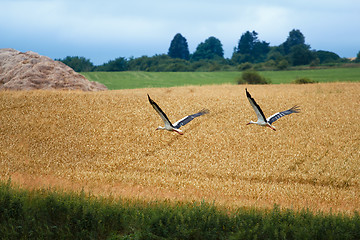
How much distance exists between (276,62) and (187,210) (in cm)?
7122

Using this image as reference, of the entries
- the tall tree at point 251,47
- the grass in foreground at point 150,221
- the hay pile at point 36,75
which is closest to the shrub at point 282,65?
the tall tree at point 251,47

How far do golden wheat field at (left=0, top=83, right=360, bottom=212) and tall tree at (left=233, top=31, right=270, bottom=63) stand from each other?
6254cm

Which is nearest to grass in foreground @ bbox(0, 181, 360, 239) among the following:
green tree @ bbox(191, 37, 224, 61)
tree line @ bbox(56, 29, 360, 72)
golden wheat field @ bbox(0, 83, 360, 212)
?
golden wheat field @ bbox(0, 83, 360, 212)

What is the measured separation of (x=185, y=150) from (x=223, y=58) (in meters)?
74.5

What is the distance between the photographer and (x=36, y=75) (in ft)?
96.6

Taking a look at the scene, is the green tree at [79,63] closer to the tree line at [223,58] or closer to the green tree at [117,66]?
the tree line at [223,58]

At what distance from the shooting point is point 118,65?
8019cm

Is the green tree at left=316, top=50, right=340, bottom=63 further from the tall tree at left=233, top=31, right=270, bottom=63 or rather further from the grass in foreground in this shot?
the grass in foreground

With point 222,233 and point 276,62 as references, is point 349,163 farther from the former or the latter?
point 276,62

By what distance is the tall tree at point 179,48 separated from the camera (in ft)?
321

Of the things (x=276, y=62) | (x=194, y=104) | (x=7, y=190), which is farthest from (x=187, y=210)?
(x=276, y=62)

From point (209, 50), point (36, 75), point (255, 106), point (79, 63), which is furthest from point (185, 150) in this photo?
point (209, 50)

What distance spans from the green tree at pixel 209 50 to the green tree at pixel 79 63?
31528mm

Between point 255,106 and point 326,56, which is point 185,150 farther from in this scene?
point 326,56
